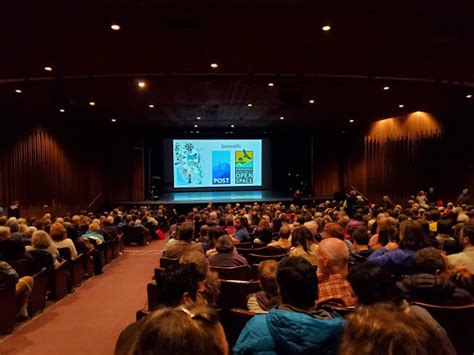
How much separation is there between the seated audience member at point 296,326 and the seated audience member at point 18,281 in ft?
11.4

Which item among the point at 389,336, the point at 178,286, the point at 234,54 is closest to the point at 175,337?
the point at 389,336

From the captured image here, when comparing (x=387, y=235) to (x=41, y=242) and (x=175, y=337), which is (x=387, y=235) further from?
(x=41, y=242)

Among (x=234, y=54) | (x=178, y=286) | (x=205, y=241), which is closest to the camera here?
(x=178, y=286)

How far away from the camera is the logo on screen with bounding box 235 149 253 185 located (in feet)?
69.6

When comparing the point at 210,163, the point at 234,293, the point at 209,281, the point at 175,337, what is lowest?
the point at 234,293

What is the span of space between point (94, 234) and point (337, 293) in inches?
A: 255

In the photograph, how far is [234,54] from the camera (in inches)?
288

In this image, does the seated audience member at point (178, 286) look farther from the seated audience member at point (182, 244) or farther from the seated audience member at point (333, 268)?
the seated audience member at point (182, 244)

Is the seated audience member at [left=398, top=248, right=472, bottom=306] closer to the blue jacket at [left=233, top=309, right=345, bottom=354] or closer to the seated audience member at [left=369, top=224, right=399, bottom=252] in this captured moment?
the blue jacket at [left=233, top=309, right=345, bottom=354]

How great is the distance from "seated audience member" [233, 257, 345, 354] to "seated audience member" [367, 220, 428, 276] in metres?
2.04

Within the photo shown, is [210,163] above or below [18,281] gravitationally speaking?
above

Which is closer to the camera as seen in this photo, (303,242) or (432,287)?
(432,287)

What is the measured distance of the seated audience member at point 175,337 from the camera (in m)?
0.92

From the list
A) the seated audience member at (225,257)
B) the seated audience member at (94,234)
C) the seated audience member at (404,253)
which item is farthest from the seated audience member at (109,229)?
the seated audience member at (404,253)
